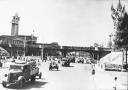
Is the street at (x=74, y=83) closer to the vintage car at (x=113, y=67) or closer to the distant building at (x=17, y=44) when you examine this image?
the vintage car at (x=113, y=67)

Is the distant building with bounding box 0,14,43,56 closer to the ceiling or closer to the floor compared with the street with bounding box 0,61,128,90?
closer to the ceiling

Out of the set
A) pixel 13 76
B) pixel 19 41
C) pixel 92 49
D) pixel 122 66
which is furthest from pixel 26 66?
pixel 19 41

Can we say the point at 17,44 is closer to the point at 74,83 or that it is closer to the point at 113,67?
the point at 113,67

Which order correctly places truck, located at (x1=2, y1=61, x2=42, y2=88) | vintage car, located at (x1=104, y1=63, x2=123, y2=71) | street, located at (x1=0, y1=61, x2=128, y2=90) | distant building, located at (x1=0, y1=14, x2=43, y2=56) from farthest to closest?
distant building, located at (x1=0, y1=14, x2=43, y2=56), vintage car, located at (x1=104, y1=63, x2=123, y2=71), street, located at (x1=0, y1=61, x2=128, y2=90), truck, located at (x1=2, y1=61, x2=42, y2=88)

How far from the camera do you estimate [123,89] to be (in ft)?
64.7

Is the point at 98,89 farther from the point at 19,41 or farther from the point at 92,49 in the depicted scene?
the point at 19,41

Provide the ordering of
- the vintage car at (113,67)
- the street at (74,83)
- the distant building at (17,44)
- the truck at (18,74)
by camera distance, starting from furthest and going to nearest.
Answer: the distant building at (17,44)
the vintage car at (113,67)
the street at (74,83)
the truck at (18,74)

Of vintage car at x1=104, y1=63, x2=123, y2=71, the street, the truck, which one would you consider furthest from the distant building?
the truck

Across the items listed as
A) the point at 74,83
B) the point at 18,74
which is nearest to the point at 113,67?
the point at 74,83

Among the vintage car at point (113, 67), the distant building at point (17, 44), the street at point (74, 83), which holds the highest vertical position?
the distant building at point (17, 44)

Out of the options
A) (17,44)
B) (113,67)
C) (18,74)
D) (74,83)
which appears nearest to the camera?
(18,74)

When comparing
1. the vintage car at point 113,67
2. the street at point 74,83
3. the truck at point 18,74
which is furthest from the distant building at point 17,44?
the truck at point 18,74

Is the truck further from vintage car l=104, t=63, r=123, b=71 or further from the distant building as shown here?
the distant building

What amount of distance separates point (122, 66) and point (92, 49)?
56.5 meters
